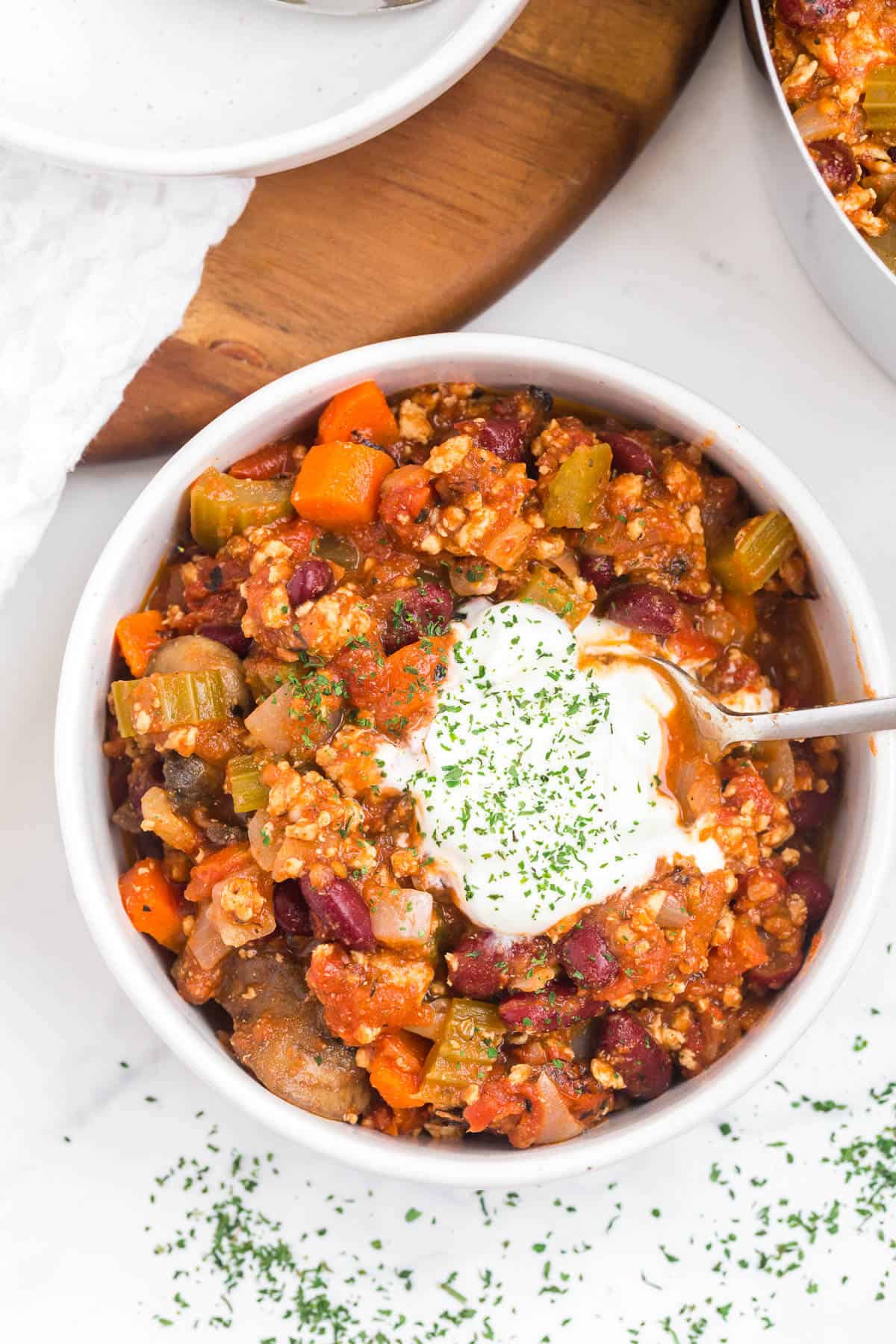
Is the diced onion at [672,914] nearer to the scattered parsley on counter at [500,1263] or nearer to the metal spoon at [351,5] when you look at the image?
the scattered parsley on counter at [500,1263]

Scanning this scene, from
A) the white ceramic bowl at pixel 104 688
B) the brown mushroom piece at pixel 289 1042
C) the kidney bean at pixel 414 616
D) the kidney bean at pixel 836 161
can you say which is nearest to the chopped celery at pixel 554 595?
the kidney bean at pixel 414 616

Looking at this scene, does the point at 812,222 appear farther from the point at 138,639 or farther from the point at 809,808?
the point at 138,639

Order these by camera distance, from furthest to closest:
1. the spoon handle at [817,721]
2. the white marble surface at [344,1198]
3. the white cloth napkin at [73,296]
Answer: the white marble surface at [344,1198] < the white cloth napkin at [73,296] < the spoon handle at [817,721]

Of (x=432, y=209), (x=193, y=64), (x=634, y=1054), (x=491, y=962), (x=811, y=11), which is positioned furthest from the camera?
(x=432, y=209)

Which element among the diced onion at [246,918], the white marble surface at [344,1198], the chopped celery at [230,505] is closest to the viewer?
the diced onion at [246,918]

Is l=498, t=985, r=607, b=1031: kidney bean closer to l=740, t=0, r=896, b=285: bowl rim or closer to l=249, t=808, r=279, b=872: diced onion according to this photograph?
l=249, t=808, r=279, b=872: diced onion

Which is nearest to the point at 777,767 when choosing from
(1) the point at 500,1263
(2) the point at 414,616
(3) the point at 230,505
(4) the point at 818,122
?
(2) the point at 414,616

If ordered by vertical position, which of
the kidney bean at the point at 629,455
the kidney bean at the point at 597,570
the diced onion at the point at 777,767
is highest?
the kidney bean at the point at 629,455
